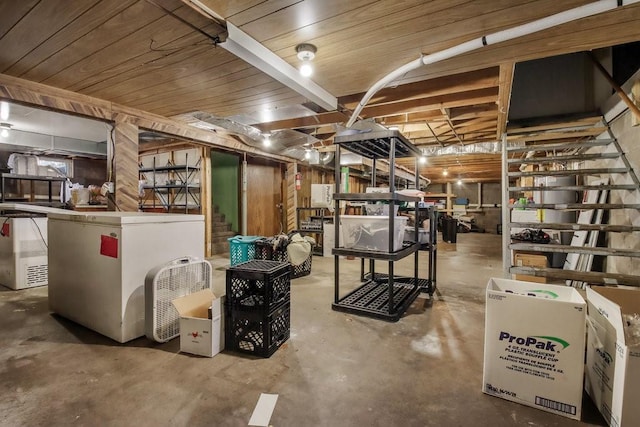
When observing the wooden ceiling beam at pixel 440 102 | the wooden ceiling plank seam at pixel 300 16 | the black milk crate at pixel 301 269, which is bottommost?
the black milk crate at pixel 301 269

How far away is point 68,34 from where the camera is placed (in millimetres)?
1832

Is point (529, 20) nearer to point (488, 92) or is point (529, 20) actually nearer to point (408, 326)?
point (488, 92)

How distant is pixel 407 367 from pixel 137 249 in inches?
76.6

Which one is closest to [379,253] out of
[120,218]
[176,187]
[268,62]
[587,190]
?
[268,62]

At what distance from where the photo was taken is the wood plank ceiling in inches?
63.2

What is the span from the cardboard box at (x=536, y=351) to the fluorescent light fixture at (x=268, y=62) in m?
2.00

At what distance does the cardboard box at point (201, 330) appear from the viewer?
1943 millimetres

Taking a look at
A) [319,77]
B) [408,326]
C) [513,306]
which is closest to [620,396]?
[513,306]

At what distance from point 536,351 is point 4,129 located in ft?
24.6

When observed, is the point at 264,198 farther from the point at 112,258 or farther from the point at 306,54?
the point at 306,54

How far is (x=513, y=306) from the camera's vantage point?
1.55 metres

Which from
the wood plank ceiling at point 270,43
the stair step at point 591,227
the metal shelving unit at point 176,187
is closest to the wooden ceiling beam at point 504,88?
the wood plank ceiling at point 270,43

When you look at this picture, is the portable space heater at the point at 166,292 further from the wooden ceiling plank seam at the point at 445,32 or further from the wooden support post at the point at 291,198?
the wooden support post at the point at 291,198

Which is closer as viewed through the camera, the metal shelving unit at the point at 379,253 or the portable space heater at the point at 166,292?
the portable space heater at the point at 166,292
